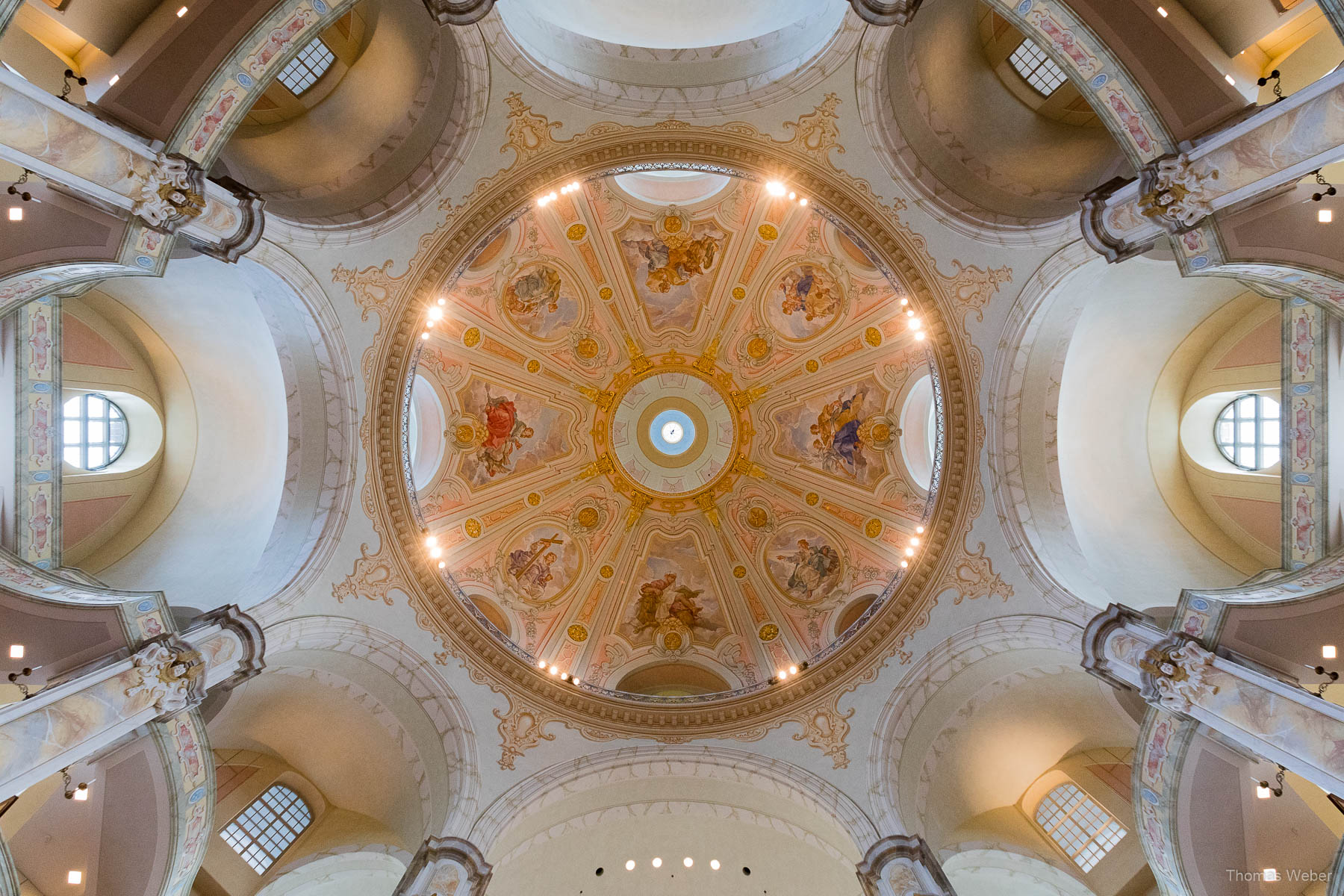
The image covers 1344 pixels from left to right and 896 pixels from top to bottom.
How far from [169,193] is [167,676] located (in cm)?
616

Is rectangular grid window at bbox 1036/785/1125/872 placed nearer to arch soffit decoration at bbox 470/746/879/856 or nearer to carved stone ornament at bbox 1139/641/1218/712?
arch soffit decoration at bbox 470/746/879/856

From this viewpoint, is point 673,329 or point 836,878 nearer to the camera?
point 836,878

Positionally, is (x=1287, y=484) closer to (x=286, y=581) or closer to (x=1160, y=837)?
(x=1160, y=837)

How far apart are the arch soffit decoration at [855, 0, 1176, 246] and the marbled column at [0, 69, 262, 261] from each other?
1059cm

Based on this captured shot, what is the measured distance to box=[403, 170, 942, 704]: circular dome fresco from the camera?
1991 centimetres

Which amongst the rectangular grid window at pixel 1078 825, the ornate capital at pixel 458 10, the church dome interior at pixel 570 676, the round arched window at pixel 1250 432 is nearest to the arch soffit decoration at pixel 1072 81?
the church dome interior at pixel 570 676

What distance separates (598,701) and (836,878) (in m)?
5.82

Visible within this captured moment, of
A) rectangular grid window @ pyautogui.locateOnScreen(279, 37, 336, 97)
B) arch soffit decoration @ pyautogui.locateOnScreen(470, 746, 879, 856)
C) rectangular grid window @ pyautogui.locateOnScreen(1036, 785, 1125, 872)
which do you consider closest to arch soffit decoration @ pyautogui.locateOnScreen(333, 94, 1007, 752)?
arch soffit decoration @ pyautogui.locateOnScreen(470, 746, 879, 856)

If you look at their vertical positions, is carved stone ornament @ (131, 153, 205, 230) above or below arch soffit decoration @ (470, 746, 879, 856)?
above

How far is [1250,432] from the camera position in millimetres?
14117

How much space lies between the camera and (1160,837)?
11508mm

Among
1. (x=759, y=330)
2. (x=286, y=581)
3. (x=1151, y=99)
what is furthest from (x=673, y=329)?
(x=1151, y=99)

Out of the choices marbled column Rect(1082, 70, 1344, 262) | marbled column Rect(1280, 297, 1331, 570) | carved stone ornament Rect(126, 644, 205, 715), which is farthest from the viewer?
marbled column Rect(1280, 297, 1331, 570)

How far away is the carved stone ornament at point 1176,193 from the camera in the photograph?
9.42 meters
